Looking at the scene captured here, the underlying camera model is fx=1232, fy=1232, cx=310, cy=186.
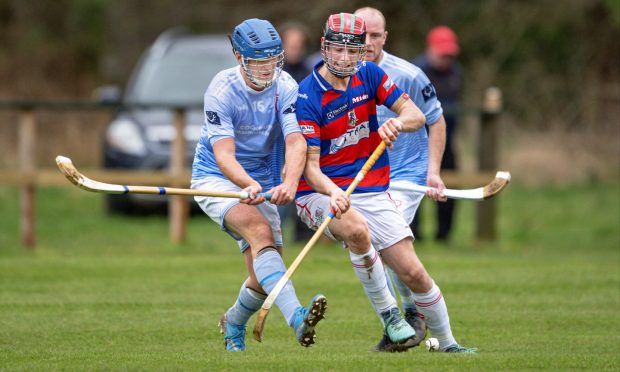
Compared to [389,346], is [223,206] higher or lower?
higher

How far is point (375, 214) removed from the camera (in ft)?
24.6

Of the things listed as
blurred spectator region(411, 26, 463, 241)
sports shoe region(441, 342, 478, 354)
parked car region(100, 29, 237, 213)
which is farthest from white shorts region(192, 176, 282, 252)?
parked car region(100, 29, 237, 213)

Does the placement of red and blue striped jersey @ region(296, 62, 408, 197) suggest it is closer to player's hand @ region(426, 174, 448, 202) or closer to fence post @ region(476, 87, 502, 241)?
player's hand @ region(426, 174, 448, 202)

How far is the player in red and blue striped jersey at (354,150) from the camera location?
724cm

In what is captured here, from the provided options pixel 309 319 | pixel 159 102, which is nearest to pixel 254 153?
pixel 309 319

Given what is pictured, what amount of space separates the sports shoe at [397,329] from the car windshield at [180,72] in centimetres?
874

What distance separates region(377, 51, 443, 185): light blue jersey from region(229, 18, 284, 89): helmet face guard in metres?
1.21

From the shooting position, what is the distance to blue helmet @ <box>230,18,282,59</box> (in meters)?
7.24

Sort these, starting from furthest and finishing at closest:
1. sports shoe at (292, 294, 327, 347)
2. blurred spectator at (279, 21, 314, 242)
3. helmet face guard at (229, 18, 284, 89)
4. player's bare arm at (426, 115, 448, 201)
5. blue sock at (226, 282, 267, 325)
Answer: blurred spectator at (279, 21, 314, 242), player's bare arm at (426, 115, 448, 201), blue sock at (226, 282, 267, 325), helmet face guard at (229, 18, 284, 89), sports shoe at (292, 294, 327, 347)

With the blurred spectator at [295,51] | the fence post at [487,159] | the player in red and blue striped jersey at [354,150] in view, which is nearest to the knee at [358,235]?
the player in red and blue striped jersey at [354,150]

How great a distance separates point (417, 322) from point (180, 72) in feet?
28.8

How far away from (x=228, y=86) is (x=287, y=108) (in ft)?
1.29

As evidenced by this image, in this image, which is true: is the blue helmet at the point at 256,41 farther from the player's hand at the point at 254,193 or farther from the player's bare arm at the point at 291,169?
the player's hand at the point at 254,193

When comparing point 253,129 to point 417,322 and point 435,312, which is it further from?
point 417,322
